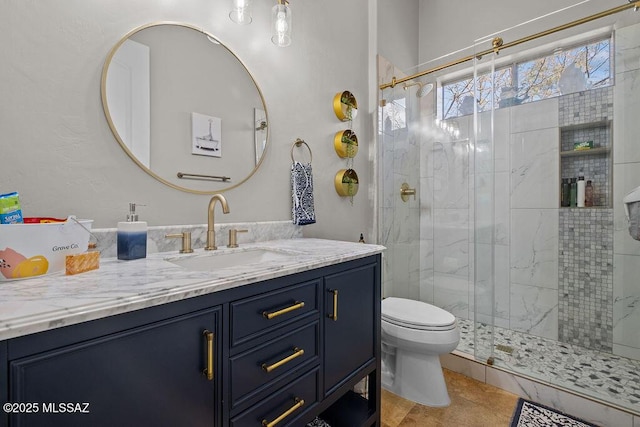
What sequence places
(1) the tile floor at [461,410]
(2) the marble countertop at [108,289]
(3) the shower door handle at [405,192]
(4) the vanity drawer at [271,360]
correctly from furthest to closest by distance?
(3) the shower door handle at [405,192], (1) the tile floor at [461,410], (4) the vanity drawer at [271,360], (2) the marble countertop at [108,289]

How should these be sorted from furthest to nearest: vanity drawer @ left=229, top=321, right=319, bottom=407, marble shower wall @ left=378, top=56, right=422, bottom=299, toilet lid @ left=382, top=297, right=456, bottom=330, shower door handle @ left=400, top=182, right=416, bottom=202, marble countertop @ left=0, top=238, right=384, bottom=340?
shower door handle @ left=400, top=182, right=416, bottom=202 < marble shower wall @ left=378, top=56, right=422, bottom=299 < toilet lid @ left=382, top=297, right=456, bottom=330 < vanity drawer @ left=229, top=321, right=319, bottom=407 < marble countertop @ left=0, top=238, right=384, bottom=340

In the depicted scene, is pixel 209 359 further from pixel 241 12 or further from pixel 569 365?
pixel 569 365

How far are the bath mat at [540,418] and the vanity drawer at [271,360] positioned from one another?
50.7 inches

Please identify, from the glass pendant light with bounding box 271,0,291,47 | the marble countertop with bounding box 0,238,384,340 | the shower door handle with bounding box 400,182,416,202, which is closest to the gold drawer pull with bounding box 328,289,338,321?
the marble countertop with bounding box 0,238,384,340

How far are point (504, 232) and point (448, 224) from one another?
1.40 feet

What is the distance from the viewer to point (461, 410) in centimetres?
167

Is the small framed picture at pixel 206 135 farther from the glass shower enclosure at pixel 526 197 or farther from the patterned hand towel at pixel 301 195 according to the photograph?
the glass shower enclosure at pixel 526 197

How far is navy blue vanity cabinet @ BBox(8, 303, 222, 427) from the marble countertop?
1.4 inches

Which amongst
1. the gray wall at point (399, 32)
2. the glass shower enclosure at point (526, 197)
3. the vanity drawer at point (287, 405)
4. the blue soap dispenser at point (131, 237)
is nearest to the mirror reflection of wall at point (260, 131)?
the blue soap dispenser at point (131, 237)

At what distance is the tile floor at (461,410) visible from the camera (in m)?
1.58

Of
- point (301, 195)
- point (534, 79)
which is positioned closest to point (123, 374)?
point (301, 195)

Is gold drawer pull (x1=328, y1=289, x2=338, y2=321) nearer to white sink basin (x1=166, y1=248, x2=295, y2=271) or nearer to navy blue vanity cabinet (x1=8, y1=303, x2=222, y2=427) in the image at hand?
white sink basin (x1=166, y1=248, x2=295, y2=271)

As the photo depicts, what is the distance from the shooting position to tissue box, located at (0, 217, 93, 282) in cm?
71

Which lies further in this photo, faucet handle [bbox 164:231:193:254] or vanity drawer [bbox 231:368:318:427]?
faucet handle [bbox 164:231:193:254]
